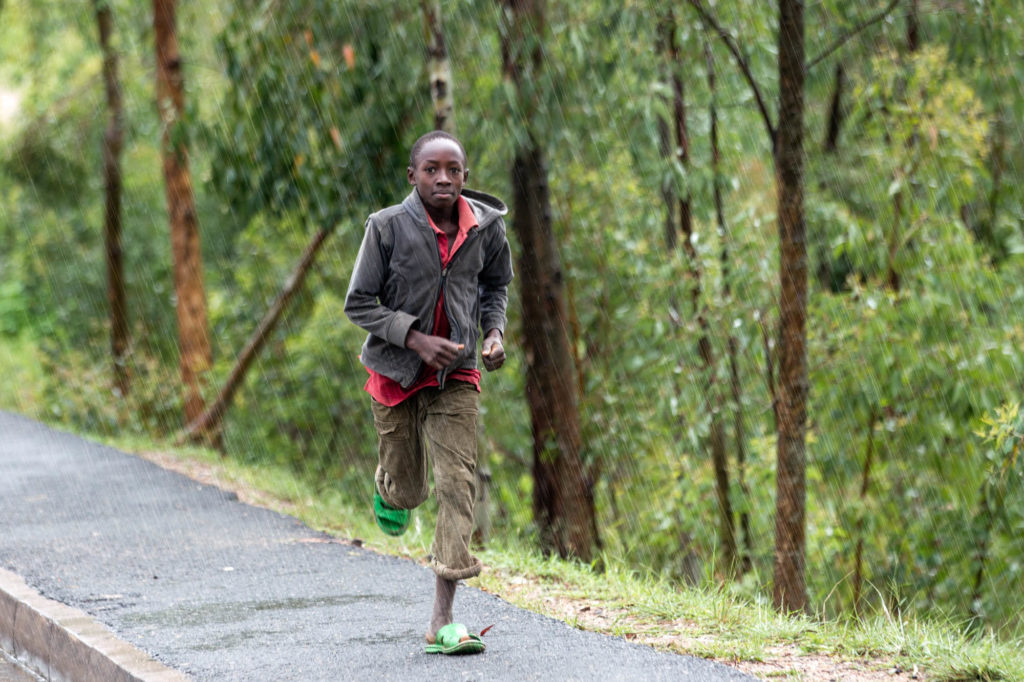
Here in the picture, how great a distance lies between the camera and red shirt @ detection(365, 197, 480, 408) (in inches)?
174

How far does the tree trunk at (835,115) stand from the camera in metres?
12.2

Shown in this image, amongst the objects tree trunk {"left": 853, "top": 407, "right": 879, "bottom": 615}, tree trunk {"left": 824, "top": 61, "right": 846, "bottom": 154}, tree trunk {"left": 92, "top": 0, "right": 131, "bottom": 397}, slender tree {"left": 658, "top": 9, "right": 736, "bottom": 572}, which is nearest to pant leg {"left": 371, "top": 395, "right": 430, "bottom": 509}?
slender tree {"left": 658, "top": 9, "right": 736, "bottom": 572}

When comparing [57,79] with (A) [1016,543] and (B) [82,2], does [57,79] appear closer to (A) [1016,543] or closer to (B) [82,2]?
(B) [82,2]

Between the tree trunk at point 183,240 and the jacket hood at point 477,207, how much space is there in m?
9.73

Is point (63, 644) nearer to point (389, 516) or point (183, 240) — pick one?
point (389, 516)

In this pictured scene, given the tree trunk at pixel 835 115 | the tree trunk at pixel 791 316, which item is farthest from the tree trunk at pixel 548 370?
the tree trunk at pixel 835 115

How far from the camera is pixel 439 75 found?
8.34 metres

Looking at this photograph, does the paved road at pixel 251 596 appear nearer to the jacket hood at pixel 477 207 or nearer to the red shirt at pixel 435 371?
the red shirt at pixel 435 371

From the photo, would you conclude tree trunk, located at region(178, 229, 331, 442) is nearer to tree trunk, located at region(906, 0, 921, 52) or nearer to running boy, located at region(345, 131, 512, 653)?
tree trunk, located at region(906, 0, 921, 52)

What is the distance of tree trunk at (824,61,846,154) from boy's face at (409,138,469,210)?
339 inches

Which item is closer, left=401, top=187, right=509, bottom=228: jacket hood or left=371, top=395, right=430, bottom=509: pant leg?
left=401, top=187, right=509, bottom=228: jacket hood

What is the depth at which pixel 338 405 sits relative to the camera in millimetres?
14719

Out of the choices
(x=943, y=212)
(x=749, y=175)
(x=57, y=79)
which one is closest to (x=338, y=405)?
(x=749, y=175)

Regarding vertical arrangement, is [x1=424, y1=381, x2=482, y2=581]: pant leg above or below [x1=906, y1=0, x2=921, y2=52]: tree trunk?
below
